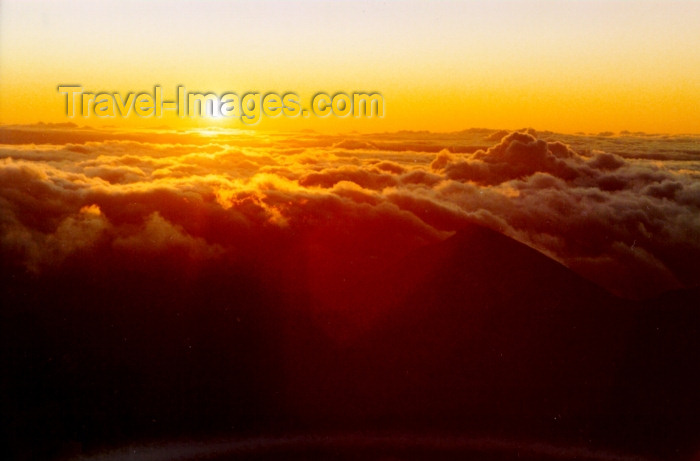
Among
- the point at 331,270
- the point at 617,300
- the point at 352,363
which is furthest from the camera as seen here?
the point at 331,270

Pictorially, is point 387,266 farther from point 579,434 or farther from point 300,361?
point 579,434

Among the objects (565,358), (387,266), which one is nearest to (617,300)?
(565,358)

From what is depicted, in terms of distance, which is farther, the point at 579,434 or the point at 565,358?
the point at 565,358

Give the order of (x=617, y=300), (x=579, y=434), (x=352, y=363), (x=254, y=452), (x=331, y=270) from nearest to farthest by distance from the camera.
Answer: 1. (x=254, y=452)
2. (x=579, y=434)
3. (x=352, y=363)
4. (x=617, y=300)
5. (x=331, y=270)

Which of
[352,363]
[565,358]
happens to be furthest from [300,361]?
[565,358]

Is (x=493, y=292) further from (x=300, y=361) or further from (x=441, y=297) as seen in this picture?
(x=300, y=361)

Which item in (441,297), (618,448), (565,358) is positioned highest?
(441,297)

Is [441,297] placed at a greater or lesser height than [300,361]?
greater
